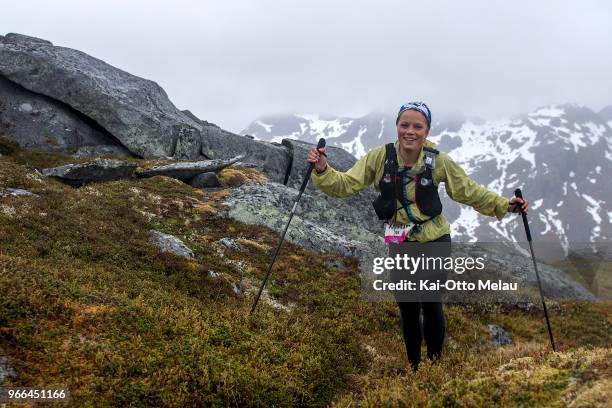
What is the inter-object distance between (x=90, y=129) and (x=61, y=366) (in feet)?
90.9

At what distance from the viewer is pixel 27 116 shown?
2820cm

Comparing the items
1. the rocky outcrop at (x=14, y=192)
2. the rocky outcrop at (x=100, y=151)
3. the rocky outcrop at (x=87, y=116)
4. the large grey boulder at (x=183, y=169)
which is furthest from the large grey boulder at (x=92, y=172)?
the rocky outcrop at (x=14, y=192)

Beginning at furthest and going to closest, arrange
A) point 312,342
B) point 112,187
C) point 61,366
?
point 112,187
point 312,342
point 61,366

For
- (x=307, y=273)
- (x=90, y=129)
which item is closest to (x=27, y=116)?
(x=90, y=129)

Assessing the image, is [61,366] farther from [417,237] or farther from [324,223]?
[324,223]

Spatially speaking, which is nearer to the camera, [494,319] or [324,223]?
[494,319]

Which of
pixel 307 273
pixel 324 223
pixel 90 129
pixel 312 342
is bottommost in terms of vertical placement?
pixel 312 342

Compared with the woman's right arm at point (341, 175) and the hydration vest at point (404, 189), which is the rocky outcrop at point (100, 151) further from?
the hydration vest at point (404, 189)

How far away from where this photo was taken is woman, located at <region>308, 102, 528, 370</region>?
7.34 meters

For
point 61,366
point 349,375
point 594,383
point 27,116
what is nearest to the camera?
point 594,383

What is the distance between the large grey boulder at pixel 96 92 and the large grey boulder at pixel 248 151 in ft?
3.70

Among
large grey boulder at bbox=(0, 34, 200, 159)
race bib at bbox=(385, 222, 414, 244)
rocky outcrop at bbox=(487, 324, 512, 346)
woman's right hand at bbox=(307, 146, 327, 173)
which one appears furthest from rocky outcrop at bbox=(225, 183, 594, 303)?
large grey boulder at bbox=(0, 34, 200, 159)

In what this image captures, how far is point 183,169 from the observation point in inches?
981

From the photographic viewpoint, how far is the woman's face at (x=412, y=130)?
728 cm
